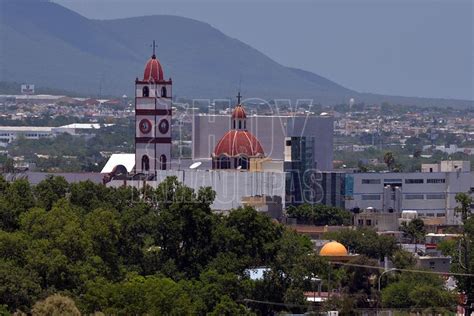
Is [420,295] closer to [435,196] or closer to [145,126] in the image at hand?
[145,126]

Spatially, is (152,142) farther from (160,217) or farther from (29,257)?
(29,257)

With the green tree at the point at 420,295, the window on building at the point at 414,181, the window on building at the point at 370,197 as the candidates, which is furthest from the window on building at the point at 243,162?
the green tree at the point at 420,295

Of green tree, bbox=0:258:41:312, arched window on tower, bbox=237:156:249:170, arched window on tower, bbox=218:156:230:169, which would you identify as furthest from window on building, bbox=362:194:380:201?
green tree, bbox=0:258:41:312

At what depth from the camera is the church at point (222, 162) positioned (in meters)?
108

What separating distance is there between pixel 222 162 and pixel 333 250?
31.0m

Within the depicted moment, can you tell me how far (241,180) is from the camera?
355ft

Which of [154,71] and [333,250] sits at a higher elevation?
[154,71]

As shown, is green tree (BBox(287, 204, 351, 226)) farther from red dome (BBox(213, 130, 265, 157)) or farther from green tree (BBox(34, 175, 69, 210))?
green tree (BBox(34, 175, 69, 210))

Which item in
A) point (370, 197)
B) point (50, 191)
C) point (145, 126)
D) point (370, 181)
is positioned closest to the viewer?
point (50, 191)

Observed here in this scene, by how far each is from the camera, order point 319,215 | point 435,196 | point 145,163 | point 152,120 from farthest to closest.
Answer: point 435,196
point 152,120
point 145,163
point 319,215

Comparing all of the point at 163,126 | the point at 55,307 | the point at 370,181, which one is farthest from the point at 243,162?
the point at 55,307

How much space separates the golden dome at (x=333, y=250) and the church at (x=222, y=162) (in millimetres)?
19150

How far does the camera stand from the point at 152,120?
118 metres

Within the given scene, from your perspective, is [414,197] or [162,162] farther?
[414,197]
